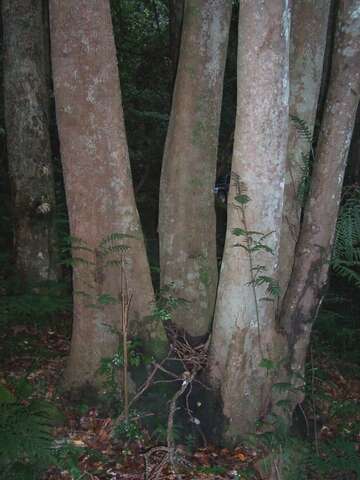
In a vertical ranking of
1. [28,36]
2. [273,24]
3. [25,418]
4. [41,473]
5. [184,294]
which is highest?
[28,36]

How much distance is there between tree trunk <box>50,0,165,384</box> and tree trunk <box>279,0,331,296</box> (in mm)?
1278

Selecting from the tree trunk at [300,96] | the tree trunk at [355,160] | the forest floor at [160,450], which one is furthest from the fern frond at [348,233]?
the tree trunk at [355,160]

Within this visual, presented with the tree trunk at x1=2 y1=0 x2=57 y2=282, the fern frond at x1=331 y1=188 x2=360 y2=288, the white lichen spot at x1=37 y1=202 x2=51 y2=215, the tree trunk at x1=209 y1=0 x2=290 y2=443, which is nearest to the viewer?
the tree trunk at x1=209 y1=0 x2=290 y2=443

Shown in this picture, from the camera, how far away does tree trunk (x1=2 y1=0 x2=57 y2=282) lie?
5.87 metres

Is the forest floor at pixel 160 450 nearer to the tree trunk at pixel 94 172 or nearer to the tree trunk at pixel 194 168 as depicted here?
the tree trunk at pixel 94 172

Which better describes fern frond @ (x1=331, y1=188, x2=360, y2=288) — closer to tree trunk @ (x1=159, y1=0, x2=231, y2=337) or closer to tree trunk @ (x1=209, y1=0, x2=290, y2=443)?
tree trunk @ (x1=209, y1=0, x2=290, y2=443)

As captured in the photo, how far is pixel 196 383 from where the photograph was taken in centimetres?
420

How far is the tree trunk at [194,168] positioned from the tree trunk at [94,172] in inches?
15.3

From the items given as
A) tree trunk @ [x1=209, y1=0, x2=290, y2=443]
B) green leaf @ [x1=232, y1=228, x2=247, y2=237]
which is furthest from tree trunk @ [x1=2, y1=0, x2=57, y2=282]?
green leaf @ [x1=232, y1=228, x2=247, y2=237]

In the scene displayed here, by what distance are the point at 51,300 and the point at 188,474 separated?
282 cm

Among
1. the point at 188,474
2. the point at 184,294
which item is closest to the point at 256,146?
the point at 184,294

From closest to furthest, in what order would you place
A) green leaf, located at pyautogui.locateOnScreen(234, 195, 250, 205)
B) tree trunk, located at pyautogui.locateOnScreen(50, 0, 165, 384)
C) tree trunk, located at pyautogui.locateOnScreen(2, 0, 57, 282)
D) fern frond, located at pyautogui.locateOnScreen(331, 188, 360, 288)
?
1. green leaf, located at pyautogui.locateOnScreen(234, 195, 250, 205)
2. tree trunk, located at pyautogui.locateOnScreen(50, 0, 165, 384)
3. fern frond, located at pyautogui.locateOnScreen(331, 188, 360, 288)
4. tree trunk, located at pyautogui.locateOnScreen(2, 0, 57, 282)

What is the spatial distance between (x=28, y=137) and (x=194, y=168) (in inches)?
110

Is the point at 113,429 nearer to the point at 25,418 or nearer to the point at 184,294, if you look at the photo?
the point at 25,418
